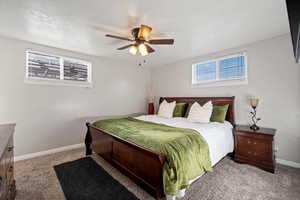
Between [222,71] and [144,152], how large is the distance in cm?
305

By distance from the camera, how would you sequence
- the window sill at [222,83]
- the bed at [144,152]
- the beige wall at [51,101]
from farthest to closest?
the window sill at [222,83] < the beige wall at [51,101] < the bed at [144,152]

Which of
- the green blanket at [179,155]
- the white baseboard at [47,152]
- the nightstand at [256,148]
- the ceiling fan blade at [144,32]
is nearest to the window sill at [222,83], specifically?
the nightstand at [256,148]

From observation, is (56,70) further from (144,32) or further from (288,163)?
(288,163)

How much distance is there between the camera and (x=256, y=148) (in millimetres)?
2477

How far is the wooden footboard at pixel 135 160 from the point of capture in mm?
1538

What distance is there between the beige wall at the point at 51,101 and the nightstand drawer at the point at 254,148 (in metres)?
3.33

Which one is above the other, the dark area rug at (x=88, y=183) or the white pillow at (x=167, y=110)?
the white pillow at (x=167, y=110)

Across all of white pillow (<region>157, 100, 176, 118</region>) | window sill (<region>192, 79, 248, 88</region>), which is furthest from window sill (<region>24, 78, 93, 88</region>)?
window sill (<region>192, 79, 248, 88</region>)

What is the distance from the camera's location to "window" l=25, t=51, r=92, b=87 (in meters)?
3.04

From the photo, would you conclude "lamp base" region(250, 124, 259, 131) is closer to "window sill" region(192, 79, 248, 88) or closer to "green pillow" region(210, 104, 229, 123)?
"green pillow" region(210, 104, 229, 123)

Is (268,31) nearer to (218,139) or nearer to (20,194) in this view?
(218,139)

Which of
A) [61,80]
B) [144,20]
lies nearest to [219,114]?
[144,20]

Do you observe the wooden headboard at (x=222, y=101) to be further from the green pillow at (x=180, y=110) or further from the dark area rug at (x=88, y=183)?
the dark area rug at (x=88, y=183)

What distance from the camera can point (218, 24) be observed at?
2268mm
